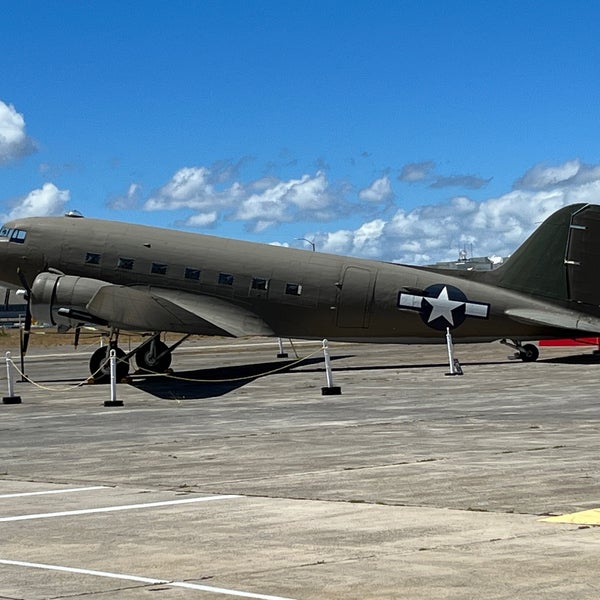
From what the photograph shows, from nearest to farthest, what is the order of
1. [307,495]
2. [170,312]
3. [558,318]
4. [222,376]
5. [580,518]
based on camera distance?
1. [580,518]
2. [307,495]
3. [170,312]
4. [558,318]
5. [222,376]

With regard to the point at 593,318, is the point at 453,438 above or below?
below

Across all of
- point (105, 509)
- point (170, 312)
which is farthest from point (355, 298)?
point (105, 509)

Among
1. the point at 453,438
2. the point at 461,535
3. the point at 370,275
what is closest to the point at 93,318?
the point at 370,275

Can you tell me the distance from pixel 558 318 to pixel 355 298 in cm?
627

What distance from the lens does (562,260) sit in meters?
34.2

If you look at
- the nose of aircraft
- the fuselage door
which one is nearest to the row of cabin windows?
the fuselage door

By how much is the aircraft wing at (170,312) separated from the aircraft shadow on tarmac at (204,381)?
155 centimetres

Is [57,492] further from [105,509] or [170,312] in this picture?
[170,312]

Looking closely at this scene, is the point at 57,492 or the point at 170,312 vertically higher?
Answer: the point at 170,312

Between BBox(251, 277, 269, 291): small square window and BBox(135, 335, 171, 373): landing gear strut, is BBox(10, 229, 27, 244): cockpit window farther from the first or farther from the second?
BBox(251, 277, 269, 291): small square window

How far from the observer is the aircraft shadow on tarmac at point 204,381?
2993 centimetres

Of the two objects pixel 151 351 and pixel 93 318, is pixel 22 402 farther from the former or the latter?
pixel 151 351

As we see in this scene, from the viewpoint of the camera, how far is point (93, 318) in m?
33.1

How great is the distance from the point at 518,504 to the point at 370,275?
24.5 m
